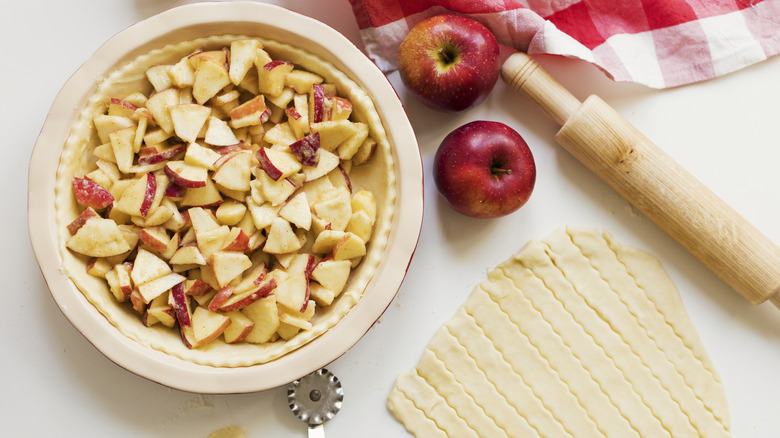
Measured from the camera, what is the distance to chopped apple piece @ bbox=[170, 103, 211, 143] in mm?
1297

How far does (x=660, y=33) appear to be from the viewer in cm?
157

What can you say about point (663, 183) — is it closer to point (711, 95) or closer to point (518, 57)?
point (711, 95)

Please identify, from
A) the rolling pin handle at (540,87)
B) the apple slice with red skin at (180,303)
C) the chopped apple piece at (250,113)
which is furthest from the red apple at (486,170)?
the apple slice with red skin at (180,303)

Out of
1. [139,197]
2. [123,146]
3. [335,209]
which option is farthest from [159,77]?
[335,209]

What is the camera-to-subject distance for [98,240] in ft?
4.20

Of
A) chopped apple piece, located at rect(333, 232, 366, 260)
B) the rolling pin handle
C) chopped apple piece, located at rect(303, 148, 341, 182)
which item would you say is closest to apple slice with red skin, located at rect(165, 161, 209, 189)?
chopped apple piece, located at rect(303, 148, 341, 182)

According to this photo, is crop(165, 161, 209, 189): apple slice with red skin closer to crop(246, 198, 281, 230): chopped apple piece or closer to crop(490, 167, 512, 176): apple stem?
crop(246, 198, 281, 230): chopped apple piece

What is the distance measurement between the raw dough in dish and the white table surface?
0.72ft

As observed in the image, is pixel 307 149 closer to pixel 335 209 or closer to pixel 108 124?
pixel 335 209

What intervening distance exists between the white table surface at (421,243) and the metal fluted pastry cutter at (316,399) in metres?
0.03

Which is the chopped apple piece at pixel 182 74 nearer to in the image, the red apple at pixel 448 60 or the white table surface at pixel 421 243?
the white table surface at pixel 421 243

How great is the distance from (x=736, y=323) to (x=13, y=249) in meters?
1.87

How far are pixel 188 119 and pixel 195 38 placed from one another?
201 millimetres

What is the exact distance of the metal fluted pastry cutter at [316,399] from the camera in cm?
151
